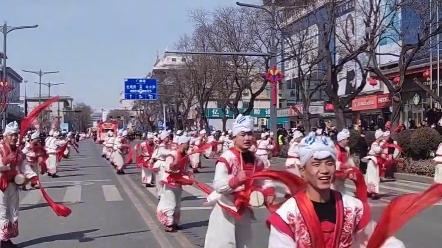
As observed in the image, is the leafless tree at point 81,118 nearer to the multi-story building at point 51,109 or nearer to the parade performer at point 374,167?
the multi-story building at point 51,109

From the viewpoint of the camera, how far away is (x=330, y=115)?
177ft

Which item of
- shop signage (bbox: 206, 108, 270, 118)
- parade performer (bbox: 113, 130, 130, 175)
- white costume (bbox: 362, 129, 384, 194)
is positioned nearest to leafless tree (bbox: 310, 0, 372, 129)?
parade performer (bbox: 113, 130, 130, 175)

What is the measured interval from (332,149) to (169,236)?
24.2 ft

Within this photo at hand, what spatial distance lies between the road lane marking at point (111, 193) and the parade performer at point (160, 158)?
1413 mm

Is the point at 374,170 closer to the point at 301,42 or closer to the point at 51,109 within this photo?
the point at 301,42

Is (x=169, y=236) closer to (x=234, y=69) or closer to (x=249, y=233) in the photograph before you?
(x=249, y=233)

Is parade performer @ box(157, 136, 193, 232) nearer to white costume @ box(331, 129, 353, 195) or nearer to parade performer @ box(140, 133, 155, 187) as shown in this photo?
white costume @ box(331, 129, 353, 195)

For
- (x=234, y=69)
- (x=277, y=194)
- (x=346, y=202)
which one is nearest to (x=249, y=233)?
(x=277, y=194)

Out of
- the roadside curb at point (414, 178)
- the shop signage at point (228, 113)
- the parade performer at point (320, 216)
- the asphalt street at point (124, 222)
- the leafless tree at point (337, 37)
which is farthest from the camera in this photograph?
the shop signage at point (228, 113)

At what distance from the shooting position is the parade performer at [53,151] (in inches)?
1040

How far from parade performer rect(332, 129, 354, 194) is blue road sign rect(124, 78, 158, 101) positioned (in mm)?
44769

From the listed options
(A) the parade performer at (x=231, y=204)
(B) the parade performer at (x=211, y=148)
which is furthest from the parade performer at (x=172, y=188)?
(A) the parade performer at (x=231, y=204)

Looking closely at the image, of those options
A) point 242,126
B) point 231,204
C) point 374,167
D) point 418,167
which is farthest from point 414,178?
point 231,204

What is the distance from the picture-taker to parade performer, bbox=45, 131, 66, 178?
2641 cm
